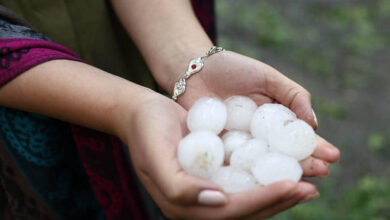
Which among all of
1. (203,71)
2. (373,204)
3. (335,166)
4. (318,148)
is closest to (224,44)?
(335,166)

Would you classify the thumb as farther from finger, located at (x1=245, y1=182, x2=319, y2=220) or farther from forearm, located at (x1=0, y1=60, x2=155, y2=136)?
forearm, located at (x1=0, y1=60, x2=155, y2=136)

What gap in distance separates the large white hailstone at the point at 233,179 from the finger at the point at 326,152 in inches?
7.5

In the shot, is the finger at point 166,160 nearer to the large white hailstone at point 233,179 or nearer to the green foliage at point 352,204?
the large white hailstone at point 233,179

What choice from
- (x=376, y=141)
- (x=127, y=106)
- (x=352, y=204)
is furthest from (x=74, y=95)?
(x=376, y=141)

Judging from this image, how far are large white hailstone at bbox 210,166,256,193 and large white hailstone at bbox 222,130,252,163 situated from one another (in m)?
0.09

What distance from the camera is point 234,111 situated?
1297 mm

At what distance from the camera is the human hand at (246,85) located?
1.24 m

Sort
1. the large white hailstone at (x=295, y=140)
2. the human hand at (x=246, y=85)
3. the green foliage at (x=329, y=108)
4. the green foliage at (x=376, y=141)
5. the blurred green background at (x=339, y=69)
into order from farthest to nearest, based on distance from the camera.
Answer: the green foliage at (x=329, y=108) < the green foliage at (x=376, y=141) < the blurred green background at (x=339, y=69) < the human hand at (x=246, y=85) < the large white hailstone at (x=295, y=140)

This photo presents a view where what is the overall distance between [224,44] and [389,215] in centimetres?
187

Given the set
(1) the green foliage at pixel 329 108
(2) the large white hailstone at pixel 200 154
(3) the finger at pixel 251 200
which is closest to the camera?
(3) the finger at pixel 251 200

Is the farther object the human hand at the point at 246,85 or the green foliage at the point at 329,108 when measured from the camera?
the green foliage at the point at 329,108

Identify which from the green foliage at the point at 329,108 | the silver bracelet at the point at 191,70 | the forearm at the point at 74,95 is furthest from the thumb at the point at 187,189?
the green foliage at the point at 329,108

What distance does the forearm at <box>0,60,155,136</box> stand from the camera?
1066 millimetres

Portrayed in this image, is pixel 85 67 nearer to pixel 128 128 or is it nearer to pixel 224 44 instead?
pixel 128 128
